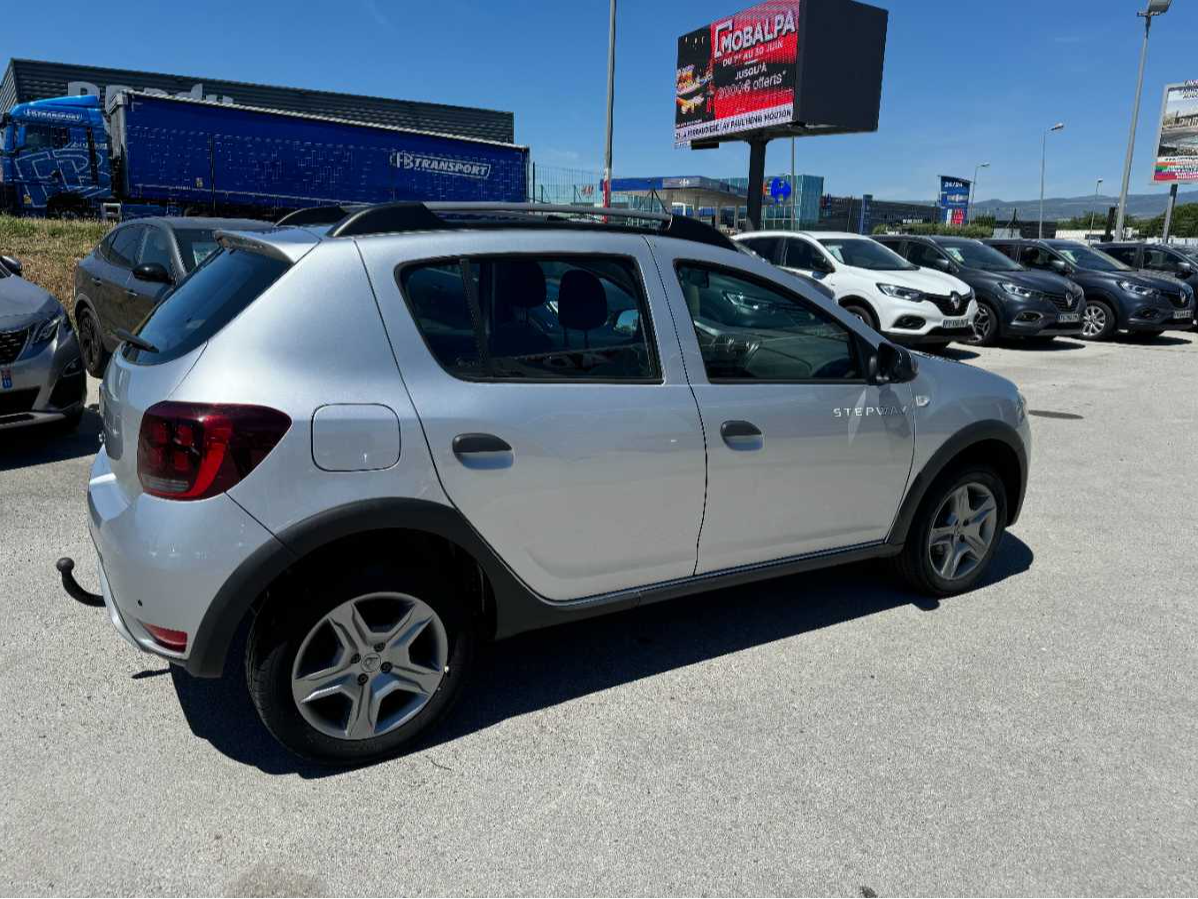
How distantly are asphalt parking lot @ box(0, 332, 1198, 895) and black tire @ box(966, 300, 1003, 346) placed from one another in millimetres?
10307

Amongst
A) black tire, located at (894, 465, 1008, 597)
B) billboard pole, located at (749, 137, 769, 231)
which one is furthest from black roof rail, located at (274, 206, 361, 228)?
billboard pole, located at (749, 137, 769, 231)

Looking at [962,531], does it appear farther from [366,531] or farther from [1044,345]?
[1044,345]

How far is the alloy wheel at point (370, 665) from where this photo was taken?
2553 millimetres

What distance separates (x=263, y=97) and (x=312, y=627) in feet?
153

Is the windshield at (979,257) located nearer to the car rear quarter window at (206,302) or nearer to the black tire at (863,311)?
the black tire at (863,311)

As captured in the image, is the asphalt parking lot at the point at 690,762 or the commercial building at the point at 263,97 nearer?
the asphalt parking lot at the point at 690,762

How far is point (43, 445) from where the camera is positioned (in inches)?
249

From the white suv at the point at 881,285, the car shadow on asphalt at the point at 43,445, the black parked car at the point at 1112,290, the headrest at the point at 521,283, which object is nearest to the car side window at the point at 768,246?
the white suv at the point at 881,285

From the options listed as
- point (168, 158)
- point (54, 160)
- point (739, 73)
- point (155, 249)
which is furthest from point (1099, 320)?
point (54, 160)

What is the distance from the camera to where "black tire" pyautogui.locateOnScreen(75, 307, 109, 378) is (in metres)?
8.14

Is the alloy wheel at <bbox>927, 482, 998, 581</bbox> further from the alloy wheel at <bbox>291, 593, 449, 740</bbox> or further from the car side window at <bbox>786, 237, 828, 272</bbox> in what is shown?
the car side window at <bbox>786, 237, 828, 272</bbox>

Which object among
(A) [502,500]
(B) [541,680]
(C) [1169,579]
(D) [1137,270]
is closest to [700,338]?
(A) [502,500]

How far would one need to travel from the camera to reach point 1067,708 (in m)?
3.13

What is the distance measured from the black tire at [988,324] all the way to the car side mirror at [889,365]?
11081 millimetres
